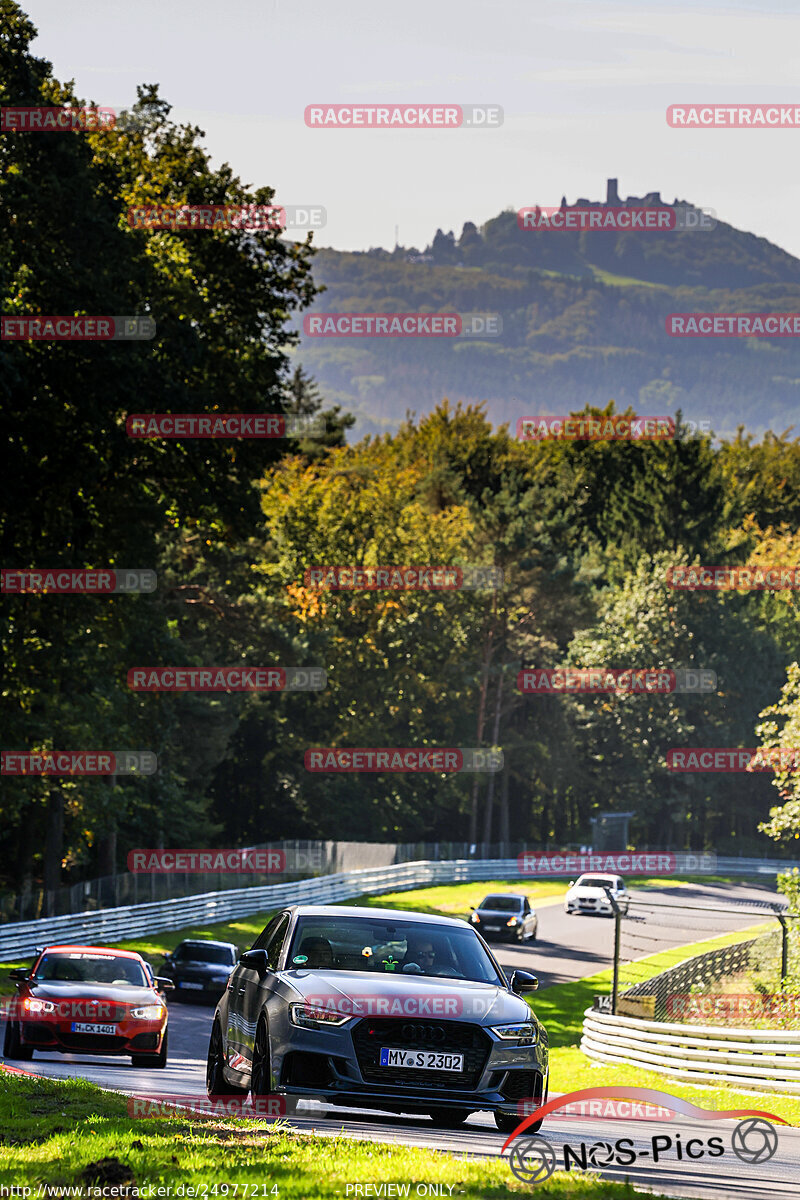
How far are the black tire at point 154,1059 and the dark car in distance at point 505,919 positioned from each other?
82.6ft

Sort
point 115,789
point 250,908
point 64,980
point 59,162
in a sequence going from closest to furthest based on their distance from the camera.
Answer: point 64,980 → point 59,162 → point 115,789 → point 250,908

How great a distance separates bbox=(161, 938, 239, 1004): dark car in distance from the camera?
29.6 metres

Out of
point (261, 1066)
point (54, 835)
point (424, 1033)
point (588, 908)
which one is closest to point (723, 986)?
point (261, 1066)

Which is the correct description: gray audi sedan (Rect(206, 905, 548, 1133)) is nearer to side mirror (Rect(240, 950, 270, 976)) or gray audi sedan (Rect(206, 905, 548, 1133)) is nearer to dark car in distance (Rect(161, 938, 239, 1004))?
side mirror (Rect(240, 950, 270, 976))

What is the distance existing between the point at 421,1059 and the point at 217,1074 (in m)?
2.72

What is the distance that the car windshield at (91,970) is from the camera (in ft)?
54.8

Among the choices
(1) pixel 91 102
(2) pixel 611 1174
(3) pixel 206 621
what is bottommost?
(2) pixel 611 1174

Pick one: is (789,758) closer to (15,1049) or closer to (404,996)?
(15,1049)

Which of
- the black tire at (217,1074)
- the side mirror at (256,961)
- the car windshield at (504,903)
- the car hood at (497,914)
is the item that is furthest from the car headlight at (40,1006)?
the car windshield at (504,903)

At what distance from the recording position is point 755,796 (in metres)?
93.6

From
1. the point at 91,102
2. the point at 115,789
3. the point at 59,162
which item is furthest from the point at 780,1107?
the point at 115,789

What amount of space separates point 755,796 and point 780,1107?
265 ft

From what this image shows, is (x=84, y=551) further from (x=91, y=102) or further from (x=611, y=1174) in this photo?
(x=611, y=1174)

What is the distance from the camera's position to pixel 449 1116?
954 cm
